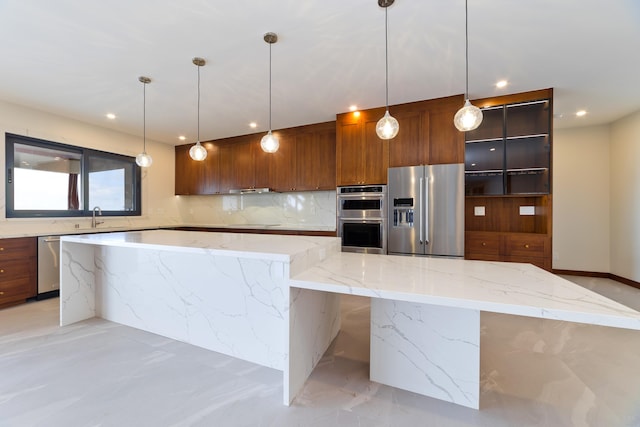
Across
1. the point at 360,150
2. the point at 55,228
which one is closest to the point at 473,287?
the point at 360,150

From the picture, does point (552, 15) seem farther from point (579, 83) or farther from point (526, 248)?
point (526, 248)

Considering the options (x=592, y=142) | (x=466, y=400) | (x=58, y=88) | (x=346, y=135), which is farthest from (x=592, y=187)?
(x=58, y=88)

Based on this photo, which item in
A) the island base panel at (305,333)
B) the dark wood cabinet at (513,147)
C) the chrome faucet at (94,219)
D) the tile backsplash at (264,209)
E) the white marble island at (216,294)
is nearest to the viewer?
the island base panel at (305,333)

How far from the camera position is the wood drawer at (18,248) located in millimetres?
2932

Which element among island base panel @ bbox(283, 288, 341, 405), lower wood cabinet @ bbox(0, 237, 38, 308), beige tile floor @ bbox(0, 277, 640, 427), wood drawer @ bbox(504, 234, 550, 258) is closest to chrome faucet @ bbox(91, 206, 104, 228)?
lower wood cabinet @ bbox(0, 237, 38, 308)

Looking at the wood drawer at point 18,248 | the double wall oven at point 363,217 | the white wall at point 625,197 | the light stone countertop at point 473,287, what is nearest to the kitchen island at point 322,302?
the light stone countertop at point 473,287

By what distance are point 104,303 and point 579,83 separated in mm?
5418

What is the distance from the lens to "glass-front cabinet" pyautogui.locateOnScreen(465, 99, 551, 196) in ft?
10.4

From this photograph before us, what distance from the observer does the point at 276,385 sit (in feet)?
5.48

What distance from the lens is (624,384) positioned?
1.67 metres

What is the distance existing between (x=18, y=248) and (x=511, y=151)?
5.99m

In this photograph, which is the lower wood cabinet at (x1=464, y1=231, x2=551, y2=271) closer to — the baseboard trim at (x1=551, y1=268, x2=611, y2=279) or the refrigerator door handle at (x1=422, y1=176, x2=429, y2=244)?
the refrigerator door handle at (x1=422, y1=176, x2=429, y2=244)

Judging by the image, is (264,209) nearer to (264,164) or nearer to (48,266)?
(264,164)

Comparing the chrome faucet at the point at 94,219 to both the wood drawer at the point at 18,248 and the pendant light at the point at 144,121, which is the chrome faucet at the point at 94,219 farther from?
the pendant light at the point at 144,121
